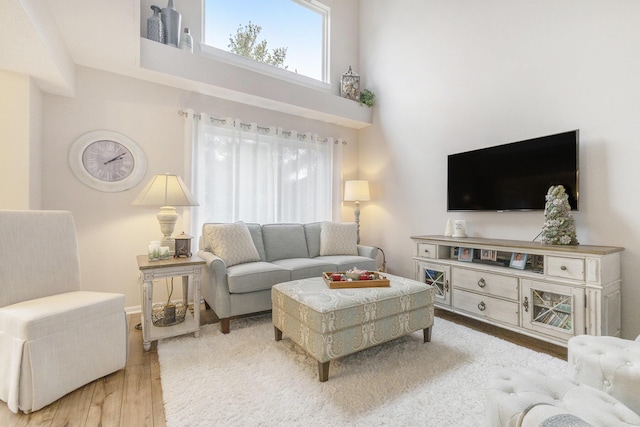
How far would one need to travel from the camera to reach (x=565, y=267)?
2119 millimetres

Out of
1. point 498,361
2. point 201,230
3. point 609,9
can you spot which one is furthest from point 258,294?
point 609,9

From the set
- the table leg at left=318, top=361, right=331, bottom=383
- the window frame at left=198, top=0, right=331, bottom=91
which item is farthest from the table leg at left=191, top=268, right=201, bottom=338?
the window frame at left=198, top=0, right=331, bottom=91

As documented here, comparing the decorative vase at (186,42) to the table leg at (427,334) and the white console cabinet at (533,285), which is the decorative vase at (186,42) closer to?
the white console cabinet at (533,285)

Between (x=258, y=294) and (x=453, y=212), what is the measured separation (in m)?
2.33

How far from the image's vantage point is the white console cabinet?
202 centimetres

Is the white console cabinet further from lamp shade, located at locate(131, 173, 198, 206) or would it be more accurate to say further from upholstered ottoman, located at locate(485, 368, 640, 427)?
lamp shade, located at locate(131, 173, 198, 206)

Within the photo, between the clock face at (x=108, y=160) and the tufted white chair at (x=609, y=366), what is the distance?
369 cm

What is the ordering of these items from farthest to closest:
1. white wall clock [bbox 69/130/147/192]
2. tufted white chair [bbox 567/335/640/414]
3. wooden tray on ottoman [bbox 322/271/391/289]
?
1. white wall clock [bbox 69/130/147/192]
2. wooden tray on ottoman [bbox 322/271/391/289]
3. tufted white chair [bbox 567/335/640/414]

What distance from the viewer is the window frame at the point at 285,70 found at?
137 inches

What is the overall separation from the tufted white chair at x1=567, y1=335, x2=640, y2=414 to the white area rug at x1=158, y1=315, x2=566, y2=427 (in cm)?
51

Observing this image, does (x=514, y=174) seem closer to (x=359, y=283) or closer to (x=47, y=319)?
(x=359, y=283)

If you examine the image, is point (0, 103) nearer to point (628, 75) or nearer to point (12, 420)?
point (12, 420)

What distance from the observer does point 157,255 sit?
246cm

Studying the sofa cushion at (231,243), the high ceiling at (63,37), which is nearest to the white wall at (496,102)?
the sofa cushion at (231,243)
